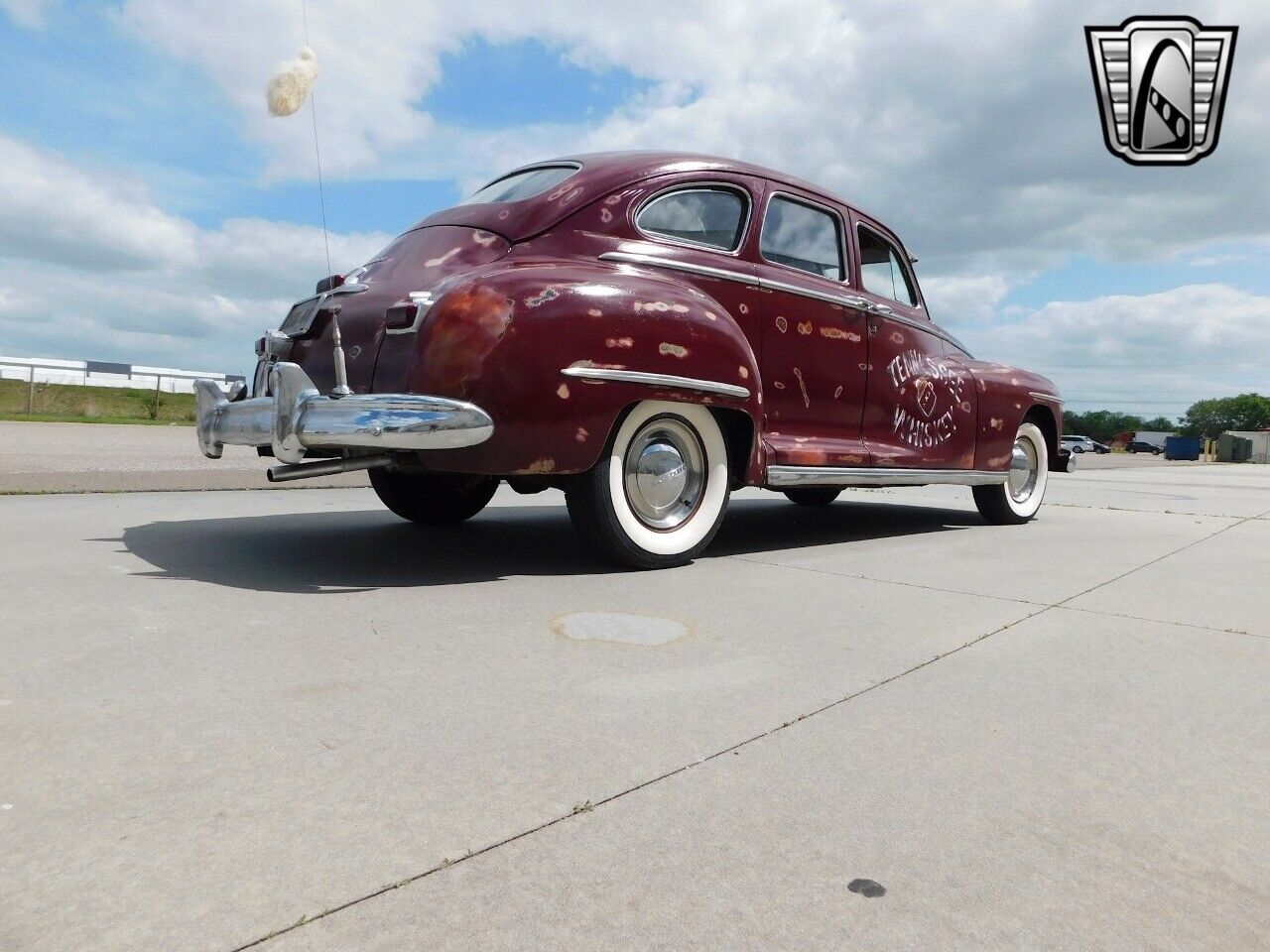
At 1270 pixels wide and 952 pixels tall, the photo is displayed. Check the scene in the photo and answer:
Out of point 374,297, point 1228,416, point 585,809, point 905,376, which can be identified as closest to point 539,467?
point 374,297

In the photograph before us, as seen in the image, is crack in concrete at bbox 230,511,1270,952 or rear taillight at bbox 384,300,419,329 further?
rear taillight at bbox 384,300,419,329

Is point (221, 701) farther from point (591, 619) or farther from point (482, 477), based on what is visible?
point (482, 477)

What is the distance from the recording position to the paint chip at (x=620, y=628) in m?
2.77

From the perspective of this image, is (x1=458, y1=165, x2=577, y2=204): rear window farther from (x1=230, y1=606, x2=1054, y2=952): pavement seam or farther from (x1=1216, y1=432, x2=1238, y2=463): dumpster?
(x1=1216, y1=432, x2=1238, y2=463): dumpster

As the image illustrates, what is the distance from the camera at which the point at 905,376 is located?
17.9 ft

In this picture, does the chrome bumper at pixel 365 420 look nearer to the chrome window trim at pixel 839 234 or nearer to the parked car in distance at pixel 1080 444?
the chrome window trim at pixel 839 234

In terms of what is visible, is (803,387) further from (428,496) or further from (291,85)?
(291,85)

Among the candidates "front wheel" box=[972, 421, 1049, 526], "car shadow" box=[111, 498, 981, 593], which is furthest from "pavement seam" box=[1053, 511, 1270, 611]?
"car shadow" box=[111, 498, 981, 593]

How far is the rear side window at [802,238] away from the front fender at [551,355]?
1051 millimetres

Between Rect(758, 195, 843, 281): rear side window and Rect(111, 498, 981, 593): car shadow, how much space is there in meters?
1.53

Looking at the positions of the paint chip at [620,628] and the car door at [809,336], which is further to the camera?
the car door at [809,336]

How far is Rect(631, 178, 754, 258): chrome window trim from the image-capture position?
413 cm

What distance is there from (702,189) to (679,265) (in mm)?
560

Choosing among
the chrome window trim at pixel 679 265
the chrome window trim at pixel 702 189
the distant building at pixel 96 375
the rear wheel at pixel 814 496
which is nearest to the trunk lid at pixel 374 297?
the chrome window trim at pixel 679 265
